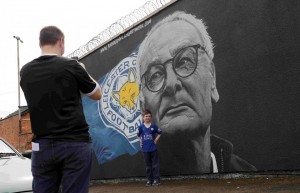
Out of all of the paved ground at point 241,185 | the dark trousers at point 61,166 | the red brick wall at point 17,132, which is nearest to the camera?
the dark trousers at point 61,166

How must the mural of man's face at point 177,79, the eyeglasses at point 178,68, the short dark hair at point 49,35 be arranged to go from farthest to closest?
1. the eyeglasses at point 178,68
2. the mural of man's face at point 177,79
3. the short dark hair at point 49,35

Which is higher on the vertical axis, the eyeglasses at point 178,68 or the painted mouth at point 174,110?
the eyeglasses at point 178,68

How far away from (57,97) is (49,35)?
1.67ft

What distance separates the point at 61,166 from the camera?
286 centimetres

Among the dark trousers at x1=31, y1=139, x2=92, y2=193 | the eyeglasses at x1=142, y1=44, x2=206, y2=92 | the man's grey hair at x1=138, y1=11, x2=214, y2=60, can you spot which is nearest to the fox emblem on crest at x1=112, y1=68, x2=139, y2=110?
the eyeglasses at x1=142, y1=44, x2=206, y2=92

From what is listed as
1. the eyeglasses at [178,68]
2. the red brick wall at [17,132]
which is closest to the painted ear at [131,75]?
the eyeglasses at [178,68]

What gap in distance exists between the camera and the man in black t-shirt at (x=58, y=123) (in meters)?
2.82

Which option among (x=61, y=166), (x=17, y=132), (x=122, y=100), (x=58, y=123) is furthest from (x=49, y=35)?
(x=17, y=132)

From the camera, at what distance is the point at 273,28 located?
6852 millimetres

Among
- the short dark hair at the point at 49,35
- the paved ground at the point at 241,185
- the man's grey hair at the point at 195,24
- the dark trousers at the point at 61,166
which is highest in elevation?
the man's grey hair at the point at 195,24

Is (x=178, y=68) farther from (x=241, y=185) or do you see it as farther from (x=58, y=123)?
(x=58, y=123)

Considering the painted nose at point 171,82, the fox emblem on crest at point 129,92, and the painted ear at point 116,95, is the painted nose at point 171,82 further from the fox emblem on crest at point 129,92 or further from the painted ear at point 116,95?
the painted ear at point 116,95

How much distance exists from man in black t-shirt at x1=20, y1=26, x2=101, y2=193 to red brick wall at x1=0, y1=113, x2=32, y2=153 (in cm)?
1622

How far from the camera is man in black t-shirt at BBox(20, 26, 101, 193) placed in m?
2.82
